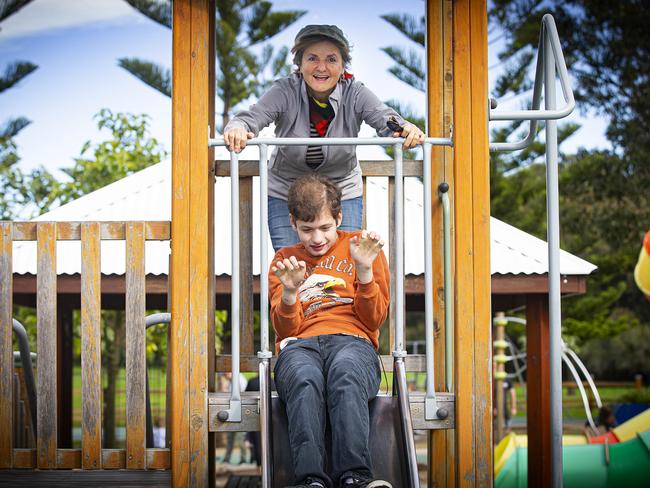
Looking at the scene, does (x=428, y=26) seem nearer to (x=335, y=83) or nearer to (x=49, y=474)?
(x=335, y=83)

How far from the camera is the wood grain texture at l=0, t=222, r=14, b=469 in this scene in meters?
3.58

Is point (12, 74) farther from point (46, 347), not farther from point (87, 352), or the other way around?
point (87, 352)

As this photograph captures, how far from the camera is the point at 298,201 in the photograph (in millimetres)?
3490

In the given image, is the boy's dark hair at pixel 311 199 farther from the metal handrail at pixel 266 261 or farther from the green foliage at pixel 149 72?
the green foliage at pixel 149 72

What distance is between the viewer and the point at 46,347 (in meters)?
3.59

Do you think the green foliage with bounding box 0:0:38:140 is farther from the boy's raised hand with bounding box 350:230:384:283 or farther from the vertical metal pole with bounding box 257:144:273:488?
the boy's raised hand with bounding box 350:230:384:283

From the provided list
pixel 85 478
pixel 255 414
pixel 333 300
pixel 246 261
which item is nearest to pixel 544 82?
pixel 333 300

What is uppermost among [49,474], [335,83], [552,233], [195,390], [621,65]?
[621,65]

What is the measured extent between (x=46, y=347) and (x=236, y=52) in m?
16.1

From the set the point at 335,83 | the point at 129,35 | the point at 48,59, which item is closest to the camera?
the point at 335,83

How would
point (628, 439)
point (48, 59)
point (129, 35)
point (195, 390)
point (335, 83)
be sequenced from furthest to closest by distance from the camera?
1. point (48, 59)
2. point (129, 35)
3. point (628, 439)
4. point (335, 83)
5. point (195, 390)

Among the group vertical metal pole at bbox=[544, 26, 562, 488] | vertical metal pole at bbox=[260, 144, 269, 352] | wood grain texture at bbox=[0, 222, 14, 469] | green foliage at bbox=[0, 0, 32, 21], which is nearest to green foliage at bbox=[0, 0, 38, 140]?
green foliage at bbox=[0, 0, 32, 21]

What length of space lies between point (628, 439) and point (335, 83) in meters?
9.02

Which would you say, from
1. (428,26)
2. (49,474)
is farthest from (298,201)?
(49,474)
